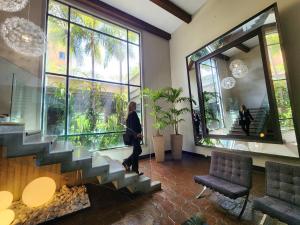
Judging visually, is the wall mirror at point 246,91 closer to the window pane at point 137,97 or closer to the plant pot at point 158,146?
the plant pot at point 158,146

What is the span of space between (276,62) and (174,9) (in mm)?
3737

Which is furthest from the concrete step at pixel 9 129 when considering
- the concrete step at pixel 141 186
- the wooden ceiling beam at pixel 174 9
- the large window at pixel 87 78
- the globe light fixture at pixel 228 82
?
the wooden ceiling beam at pixel 174 9

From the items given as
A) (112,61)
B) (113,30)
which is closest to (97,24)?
(113,30)

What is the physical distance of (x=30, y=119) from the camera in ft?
11.3

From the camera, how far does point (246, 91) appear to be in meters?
3.89

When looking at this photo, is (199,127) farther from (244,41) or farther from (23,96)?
(23,96)

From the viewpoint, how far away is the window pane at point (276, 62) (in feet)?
10.3

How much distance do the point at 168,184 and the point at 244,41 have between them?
3.98 metres

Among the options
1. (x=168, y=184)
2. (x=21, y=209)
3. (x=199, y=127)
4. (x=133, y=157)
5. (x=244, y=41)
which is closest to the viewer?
(x=21, y=209)

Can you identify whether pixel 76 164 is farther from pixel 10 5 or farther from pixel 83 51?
pixel 83 51

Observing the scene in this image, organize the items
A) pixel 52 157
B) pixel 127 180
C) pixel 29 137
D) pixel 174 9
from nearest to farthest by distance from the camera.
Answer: pixel 52 157
pixel 29 137
pixel 127 180
pixel 174 9

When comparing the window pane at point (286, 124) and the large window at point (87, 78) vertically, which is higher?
the large window at point (87, 78)

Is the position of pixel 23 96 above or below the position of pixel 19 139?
above

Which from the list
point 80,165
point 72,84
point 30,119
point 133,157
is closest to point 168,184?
point 133,157
